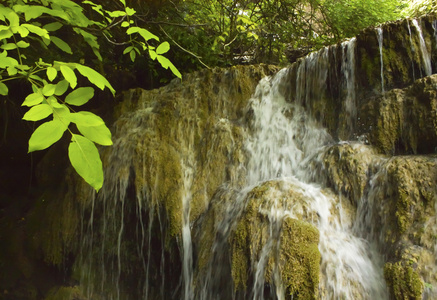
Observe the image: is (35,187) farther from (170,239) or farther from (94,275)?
(170,239)

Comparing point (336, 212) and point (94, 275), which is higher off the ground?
point (336, 212)

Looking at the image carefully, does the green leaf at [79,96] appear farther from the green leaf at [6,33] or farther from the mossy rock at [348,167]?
the mossy rock at [348,167]

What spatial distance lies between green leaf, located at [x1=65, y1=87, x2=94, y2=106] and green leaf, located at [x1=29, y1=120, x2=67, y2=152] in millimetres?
297

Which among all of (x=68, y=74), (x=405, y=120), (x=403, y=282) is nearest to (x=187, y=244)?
(x=403, y=282)

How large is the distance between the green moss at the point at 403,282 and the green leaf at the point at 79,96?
235 centimetres

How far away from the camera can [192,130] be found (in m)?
4.66

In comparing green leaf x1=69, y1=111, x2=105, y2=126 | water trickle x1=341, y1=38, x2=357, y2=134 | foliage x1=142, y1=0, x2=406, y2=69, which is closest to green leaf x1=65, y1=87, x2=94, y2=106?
green leaf x1=69, y1=111, x2=105, y2=126

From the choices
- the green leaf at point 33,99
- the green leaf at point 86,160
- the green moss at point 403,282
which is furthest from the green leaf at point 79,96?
the green moss at point 403,282

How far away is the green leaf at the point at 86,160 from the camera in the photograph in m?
0.89

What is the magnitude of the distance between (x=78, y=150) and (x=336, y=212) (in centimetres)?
275

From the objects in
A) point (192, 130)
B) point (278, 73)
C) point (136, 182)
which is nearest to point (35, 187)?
point (136, 182)

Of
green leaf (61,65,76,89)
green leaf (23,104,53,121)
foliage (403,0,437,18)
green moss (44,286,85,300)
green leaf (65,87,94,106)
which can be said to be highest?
foliage (403,0,437,18)

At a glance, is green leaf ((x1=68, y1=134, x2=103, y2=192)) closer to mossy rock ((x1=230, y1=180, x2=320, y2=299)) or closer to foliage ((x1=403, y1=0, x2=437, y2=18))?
mossy rock ((x1=230, y1=180, x2=320, y2=299))

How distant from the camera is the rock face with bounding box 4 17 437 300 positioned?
104 inches
